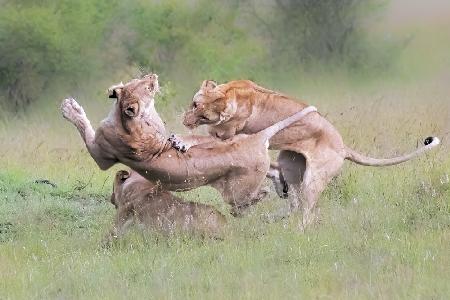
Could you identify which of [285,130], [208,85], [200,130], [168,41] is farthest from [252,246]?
[168,41]

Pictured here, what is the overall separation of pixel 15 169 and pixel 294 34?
7.31m

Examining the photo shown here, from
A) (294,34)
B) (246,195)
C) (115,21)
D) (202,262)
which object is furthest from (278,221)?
(115,21)

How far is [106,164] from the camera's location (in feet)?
22.0

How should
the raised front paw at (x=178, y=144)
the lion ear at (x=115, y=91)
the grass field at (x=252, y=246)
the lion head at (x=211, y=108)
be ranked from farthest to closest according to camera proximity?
the lion head at (x=211, y=108) → the raised front paw at (x=178, y=144) → the lion ear at (x=115, y=91) → the grass field at (x=252, y=246)

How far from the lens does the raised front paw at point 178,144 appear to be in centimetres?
673

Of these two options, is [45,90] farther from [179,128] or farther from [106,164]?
[106,164]

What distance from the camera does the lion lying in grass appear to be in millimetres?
6750

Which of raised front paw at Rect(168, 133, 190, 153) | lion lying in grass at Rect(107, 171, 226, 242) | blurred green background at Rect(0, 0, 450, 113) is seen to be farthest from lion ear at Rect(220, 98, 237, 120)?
blurred green background at Rect(0, 0, 450, 113)

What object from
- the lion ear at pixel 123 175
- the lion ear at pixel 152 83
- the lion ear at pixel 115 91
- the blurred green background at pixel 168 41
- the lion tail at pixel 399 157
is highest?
the blurred green background at pixel 168 41

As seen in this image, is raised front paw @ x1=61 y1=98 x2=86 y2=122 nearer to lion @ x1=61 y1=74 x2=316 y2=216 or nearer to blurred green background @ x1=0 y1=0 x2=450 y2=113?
lion @ x1=61 y1=74 x2=316 y2=216

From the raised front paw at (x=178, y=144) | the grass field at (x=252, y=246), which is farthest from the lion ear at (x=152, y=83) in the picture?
the grass field at (x=252, y=246)

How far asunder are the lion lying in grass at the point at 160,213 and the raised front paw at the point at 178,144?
276 millimetres

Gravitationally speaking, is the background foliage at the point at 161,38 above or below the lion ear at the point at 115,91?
above

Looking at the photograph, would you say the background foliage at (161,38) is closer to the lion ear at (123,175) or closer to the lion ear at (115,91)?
the lion ear at (123,175)
